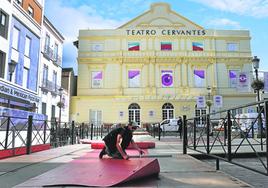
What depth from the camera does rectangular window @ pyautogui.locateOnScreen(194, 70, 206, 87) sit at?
38.5m

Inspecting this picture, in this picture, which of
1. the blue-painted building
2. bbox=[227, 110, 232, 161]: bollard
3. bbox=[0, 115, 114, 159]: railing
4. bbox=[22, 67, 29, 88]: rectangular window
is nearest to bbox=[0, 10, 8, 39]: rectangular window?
the blue-painted building

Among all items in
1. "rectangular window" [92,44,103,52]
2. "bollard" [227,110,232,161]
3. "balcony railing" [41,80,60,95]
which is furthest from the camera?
"rectangular window" [92,44,103,52]

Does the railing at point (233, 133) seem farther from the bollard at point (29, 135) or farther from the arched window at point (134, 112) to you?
the arched window at point (134, 112)

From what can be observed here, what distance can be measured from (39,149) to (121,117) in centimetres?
2631

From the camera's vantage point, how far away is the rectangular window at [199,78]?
38500mm

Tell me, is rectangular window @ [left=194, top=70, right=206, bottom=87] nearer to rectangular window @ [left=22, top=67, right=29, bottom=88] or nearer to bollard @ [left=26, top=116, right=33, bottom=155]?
rectangular window @ [left=22, top=67, right=29, bottom=88]

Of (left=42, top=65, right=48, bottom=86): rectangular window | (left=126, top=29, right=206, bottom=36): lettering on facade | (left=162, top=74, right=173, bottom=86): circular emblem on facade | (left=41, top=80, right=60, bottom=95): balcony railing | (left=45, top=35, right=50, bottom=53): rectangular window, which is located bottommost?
(left=41, top=80, right=60, bottom=95): balcony railing

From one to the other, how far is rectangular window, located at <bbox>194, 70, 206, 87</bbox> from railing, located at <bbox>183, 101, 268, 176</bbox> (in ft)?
97.5

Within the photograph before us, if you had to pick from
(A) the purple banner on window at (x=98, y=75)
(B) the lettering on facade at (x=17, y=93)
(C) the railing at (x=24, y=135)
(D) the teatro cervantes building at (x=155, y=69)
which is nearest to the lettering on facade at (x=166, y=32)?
(D) the teatro cervantes building at (x=155, y=69)

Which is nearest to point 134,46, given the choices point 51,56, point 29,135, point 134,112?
point 134,112

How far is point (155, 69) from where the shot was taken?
38469 mm

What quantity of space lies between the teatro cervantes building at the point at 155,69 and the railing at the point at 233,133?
27.8 metres

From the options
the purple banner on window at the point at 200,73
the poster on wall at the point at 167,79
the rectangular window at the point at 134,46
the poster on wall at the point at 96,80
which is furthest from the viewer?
the rectangular window at the point at 134,46

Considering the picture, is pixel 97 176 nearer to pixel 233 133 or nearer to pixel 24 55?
pixel 233 133
